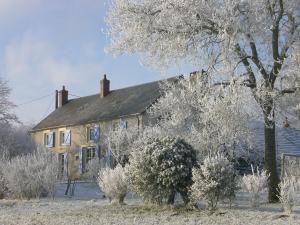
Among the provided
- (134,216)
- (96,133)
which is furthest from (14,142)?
(134,216)

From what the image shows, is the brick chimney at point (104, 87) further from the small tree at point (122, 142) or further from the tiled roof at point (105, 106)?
the small tree at point (122, 142)

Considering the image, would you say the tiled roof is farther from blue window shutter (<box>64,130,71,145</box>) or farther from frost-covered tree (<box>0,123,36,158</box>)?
frost-covered tree (<box>0,123,36,158</box>)

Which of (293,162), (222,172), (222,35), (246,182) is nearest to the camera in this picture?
(222,172)

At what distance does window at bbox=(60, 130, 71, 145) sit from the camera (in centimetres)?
4869

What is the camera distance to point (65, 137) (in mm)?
49281

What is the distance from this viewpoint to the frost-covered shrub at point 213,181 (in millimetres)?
12773

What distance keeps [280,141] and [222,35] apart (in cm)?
2622

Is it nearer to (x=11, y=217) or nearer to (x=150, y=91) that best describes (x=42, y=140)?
(x=150, y=91)

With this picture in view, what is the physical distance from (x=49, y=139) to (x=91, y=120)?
7.61 meters

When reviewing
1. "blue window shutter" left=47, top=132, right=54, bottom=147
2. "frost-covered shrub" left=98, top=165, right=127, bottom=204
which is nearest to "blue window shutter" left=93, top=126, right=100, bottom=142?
"blue window shutter" left=47, top=132, right=54, bottom=147

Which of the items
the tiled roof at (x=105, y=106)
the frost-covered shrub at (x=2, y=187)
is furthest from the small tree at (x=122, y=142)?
the tiled roof at (x=105, y=106)

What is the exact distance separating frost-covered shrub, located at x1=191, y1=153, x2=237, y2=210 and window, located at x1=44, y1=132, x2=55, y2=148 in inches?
1527

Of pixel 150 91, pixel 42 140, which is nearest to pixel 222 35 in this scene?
pixel 150 91

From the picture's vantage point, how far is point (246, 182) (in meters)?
14.1
